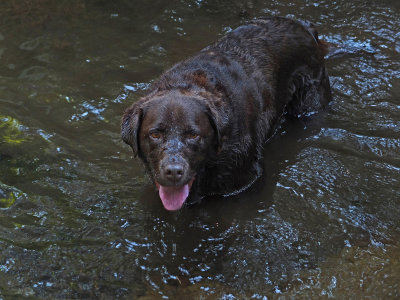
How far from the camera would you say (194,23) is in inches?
306

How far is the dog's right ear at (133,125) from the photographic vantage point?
13.1 ft

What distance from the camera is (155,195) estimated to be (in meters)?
4.59

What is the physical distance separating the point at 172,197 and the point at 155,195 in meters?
0.64

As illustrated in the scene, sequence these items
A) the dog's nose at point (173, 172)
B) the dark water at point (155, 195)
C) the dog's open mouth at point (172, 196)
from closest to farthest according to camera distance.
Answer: the dog's nose at point (173, 172)
the dark water at point (155, 195)
the dog's open mouth at point (172, 196)

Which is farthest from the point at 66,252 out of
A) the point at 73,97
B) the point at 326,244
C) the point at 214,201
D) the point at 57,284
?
the point at 73,97

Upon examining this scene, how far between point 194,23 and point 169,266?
15.6ft

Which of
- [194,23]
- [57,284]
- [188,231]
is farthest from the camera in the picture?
[194,23]

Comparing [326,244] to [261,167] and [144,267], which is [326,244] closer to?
[261,167]

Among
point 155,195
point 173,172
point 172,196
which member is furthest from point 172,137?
point 155,195

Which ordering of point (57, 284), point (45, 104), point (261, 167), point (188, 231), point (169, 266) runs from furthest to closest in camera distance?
point (45, 104) < point (261, 167) < point (188, 231) < point (169, 266) < point (57, 284)

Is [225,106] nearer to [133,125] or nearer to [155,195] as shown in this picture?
[133,125]

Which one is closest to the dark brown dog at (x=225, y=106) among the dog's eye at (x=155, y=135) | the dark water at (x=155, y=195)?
the dog's eye at (x=155, y=135)

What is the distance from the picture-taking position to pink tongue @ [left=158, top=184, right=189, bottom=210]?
3974 millimetres

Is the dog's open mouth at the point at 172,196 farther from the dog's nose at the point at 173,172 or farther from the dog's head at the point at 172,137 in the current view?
the dog's nose at the point at 173,172
